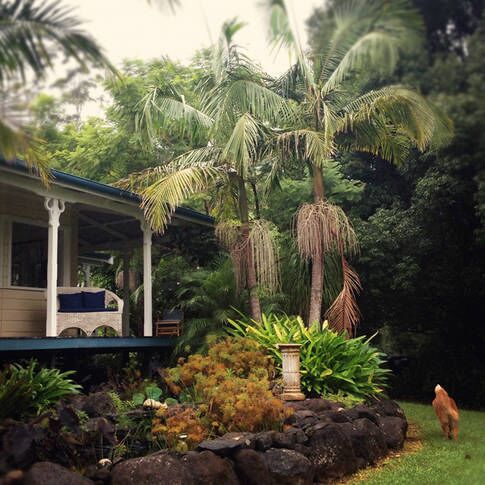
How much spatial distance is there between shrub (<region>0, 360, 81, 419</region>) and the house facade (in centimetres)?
180

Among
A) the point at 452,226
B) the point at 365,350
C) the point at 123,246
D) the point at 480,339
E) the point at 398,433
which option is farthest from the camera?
the point at 480,339

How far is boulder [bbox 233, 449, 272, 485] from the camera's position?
242 inches

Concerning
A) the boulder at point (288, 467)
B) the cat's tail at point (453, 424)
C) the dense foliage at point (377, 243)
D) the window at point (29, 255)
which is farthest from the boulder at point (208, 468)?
the window at point (29, 255)

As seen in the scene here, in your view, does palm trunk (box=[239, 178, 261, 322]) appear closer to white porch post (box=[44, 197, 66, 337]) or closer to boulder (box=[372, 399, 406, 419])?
boulder (box=[372, 399, 406, 419])

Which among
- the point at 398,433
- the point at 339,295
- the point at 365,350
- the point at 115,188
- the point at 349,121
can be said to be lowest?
the point at 398,433

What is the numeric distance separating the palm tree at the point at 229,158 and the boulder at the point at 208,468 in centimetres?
505

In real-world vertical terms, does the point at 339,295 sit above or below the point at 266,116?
below

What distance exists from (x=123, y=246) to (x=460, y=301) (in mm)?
7826

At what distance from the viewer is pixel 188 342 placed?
1130 cm

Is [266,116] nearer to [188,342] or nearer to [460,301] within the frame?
[188,342]

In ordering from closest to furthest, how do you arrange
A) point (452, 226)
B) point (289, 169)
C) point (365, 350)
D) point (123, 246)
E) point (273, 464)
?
point (273, 464) < point (365, 350) < point (289, 169) < point (452, 226) < point (123, 246)

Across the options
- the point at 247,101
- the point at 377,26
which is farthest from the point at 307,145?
the point at 377,26

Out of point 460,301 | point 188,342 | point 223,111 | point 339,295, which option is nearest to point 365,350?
point 339,295

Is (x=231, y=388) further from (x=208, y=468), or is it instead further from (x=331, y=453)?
(x=208, y=468)
